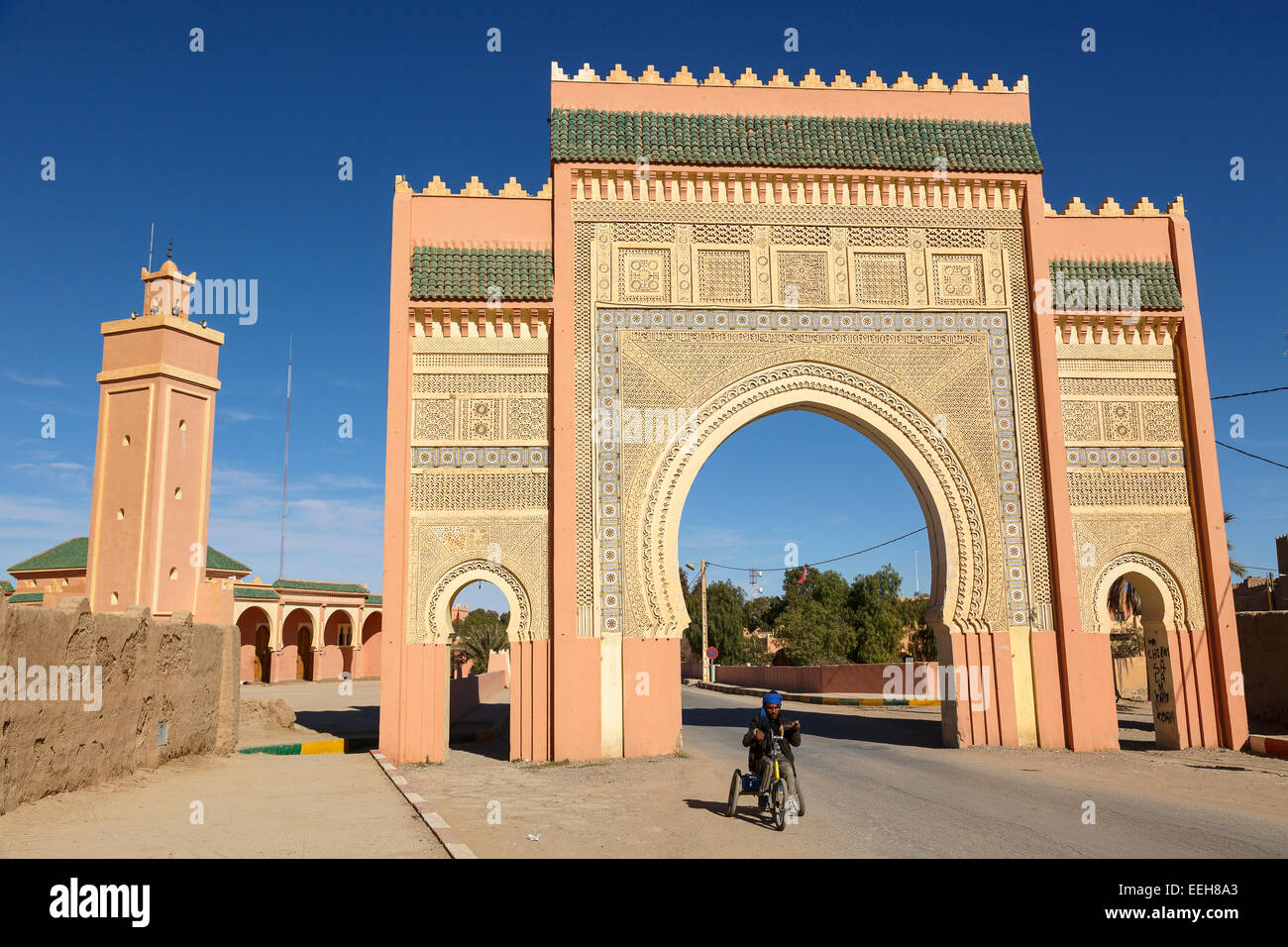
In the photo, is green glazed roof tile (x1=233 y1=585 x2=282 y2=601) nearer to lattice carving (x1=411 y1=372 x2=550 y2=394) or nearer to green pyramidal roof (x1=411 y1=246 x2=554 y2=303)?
lattice carving (x1=411 y1=372 x2=550 y2=394)

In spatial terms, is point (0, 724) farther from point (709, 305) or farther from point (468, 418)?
point (709, 305)

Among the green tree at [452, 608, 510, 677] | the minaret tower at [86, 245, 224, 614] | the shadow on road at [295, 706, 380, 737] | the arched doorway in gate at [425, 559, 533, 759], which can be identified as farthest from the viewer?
the green tree at [452, 608, 510, 677]

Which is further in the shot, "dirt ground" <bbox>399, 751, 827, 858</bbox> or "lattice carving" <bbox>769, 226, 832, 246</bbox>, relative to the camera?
"lattice carving" <bbox>769, 226, 832, 246</bbox>

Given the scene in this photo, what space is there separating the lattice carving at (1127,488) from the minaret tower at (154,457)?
56.7 feet

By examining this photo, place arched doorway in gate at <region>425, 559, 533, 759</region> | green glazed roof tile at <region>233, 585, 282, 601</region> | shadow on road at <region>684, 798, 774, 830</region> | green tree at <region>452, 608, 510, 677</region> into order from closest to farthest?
shadow on road at <region>684, 798, 774, 830</region>
arched doorway in gate at <region>425, 559, 533, 759</region>
green tree at <region>452, 608, 510, 677</region>
green glazed roof tile at <region>233, 585, 282, 601</region>

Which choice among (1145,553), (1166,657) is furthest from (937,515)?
(1166,657)

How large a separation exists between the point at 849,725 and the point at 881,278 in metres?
8.12

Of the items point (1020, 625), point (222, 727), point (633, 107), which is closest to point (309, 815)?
point (222, 727)

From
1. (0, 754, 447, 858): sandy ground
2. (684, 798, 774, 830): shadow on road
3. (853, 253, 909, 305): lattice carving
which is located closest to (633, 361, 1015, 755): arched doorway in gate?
(853, 253, 909, 305): lattice carving

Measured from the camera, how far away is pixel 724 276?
12.9 metres

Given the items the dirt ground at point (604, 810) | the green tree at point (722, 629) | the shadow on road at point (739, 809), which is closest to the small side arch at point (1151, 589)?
the dirt ground at point (604, 810)

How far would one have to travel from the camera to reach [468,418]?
12383 mm

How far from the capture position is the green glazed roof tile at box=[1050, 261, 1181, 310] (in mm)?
13094

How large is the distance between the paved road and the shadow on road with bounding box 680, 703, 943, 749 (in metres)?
0.24
